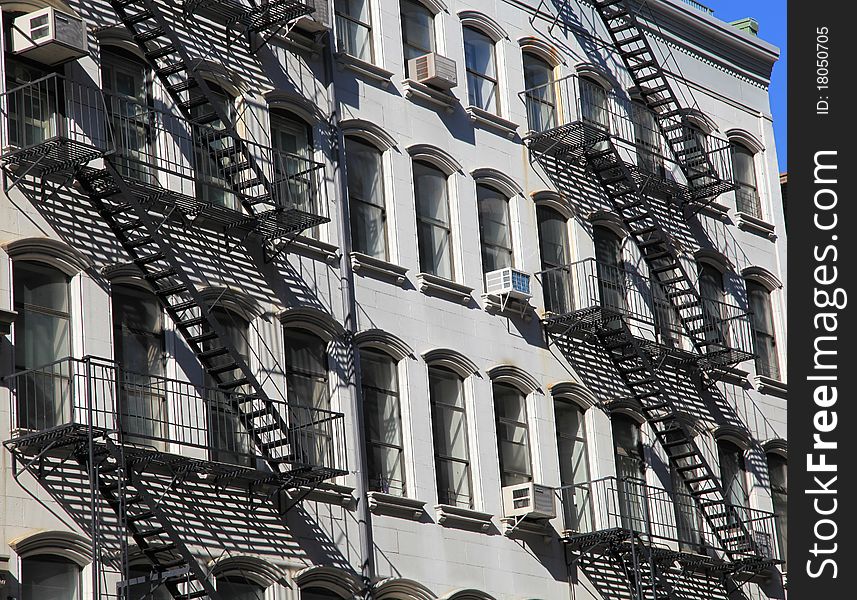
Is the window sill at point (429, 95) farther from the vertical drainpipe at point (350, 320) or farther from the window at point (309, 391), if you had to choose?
the window at point (309, 391)

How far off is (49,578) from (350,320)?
7654 mm

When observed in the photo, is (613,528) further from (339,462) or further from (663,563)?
(339,462)

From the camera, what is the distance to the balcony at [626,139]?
3347 cm

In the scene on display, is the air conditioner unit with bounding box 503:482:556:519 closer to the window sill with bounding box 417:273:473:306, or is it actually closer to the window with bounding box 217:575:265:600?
the window sill with bounding box 417:273:473:306

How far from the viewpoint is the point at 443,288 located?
30.0 metres

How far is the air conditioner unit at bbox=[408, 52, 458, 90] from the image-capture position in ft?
101

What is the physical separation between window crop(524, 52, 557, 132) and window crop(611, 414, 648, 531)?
608cm

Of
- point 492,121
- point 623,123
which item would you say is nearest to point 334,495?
point 492,121

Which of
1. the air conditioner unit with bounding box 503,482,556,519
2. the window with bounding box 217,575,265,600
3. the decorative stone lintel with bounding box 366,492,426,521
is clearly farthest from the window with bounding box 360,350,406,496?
the window with bounding box 217,575,265,600

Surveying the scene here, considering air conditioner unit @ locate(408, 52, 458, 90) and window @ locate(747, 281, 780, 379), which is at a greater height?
air conditioner unit @ locate(408, 52, 458, 90)

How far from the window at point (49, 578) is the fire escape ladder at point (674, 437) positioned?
45.2 ft

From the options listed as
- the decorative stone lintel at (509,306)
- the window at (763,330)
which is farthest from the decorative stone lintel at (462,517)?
the window at (763,330)

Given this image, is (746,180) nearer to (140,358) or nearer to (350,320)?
(350,320)
